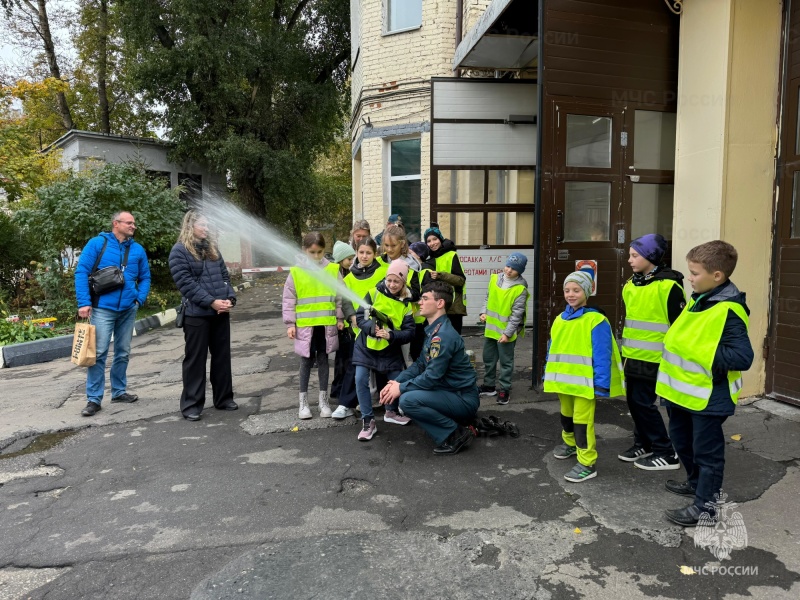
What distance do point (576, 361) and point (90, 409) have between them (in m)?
4.87

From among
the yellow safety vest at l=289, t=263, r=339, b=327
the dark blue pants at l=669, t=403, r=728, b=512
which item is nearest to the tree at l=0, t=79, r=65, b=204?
the yellow safety vest at l=289, t=263, r=339, b=327

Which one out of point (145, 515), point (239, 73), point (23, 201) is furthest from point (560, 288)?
point (239, 73)

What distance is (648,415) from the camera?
410 cm

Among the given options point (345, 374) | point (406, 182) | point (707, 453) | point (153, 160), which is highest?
point (153, 160)

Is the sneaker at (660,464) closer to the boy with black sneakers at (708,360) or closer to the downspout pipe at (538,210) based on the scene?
the boy with black sneakers at (708,360)

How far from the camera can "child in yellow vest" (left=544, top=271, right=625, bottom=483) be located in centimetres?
384

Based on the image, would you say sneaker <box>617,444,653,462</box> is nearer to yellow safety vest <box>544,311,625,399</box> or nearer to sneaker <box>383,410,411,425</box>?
yellow safety vest <box>544,311,625,399</box>

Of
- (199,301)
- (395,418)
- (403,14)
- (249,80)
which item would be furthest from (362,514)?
(249,80)

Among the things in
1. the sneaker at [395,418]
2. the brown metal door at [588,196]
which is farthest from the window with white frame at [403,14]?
the sneaker at [395,418]

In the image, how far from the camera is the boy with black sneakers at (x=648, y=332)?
3932 millimetres

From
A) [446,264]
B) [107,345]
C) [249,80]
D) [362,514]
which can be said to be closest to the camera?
[362,514]

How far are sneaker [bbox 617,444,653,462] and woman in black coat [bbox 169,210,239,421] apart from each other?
373 cm

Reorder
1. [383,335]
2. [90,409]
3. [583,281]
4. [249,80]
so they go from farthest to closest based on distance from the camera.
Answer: [249,80] → [90,409] → [383,335] → [583,281]

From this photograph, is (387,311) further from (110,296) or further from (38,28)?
(38,28)
